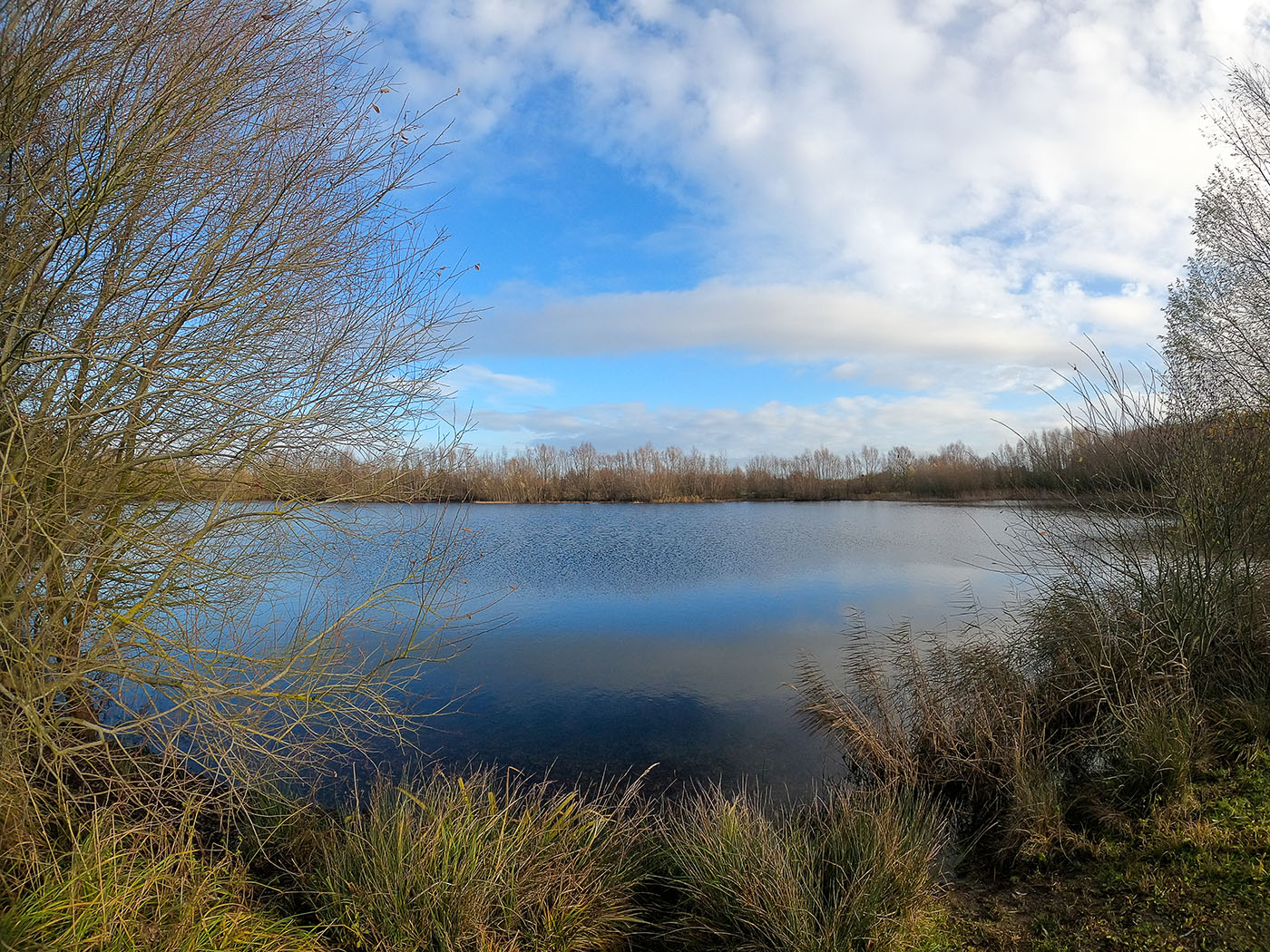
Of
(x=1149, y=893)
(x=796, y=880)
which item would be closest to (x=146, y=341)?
(x=796, y=880)

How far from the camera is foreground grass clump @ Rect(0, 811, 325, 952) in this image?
3641 millimetres

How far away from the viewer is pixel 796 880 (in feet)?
15.4

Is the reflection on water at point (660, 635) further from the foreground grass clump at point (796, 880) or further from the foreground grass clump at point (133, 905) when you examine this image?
the foreground grass clump at point (133, 905)

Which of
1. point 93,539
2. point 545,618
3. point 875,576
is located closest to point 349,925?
point 93,539

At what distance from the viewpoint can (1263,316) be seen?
986cm

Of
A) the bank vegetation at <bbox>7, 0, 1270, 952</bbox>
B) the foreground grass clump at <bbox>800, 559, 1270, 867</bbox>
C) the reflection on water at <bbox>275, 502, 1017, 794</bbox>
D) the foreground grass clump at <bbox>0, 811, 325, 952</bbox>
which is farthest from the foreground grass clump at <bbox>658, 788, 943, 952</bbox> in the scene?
the foreground grass clump at <bbox>0, 811, 325, 952</bbox>

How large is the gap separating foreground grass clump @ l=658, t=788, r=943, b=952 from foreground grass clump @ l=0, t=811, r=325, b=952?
113 inches

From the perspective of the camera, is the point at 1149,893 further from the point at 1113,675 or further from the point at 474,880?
the point at 474,880

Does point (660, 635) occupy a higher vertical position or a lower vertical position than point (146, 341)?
lower

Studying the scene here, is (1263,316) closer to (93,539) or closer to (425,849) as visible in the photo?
(425,849)

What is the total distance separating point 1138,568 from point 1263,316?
211 inches

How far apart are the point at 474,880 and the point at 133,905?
216 centimetres

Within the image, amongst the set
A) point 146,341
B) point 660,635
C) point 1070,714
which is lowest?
point 660,635

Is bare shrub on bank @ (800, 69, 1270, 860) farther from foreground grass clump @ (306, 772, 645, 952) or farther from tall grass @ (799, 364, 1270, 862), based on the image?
foreground grass clump @ (306, 772, 645, 952)
